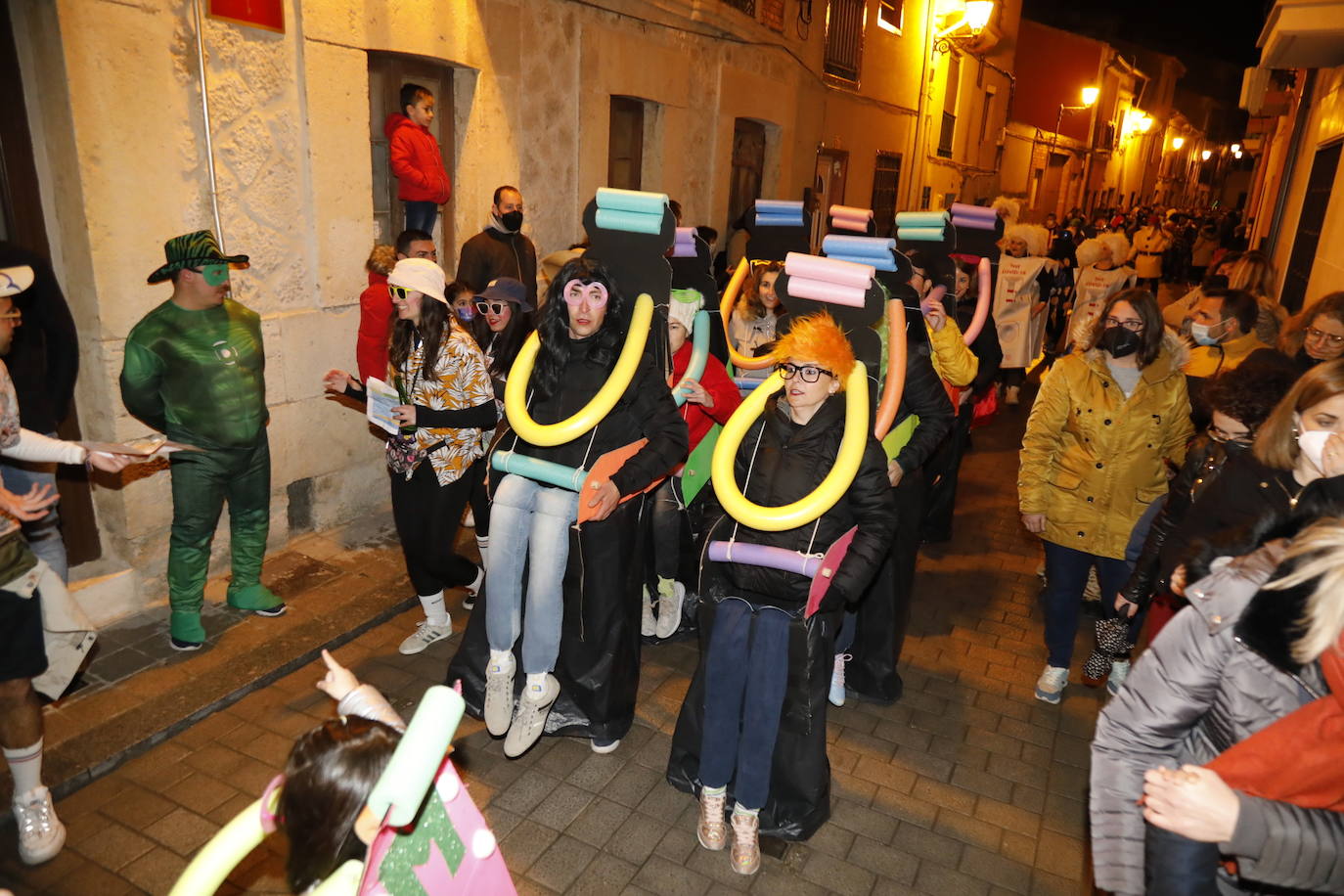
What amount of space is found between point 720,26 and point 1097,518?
7612 millimetres

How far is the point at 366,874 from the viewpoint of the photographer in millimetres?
1749

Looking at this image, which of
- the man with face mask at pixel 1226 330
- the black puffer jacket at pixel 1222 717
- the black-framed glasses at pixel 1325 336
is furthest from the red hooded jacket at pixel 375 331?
the black-framed glasses at pixel 1325 336

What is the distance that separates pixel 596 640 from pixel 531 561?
0.49m

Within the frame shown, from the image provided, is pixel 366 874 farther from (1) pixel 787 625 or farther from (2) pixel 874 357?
(2) pixel 874 357

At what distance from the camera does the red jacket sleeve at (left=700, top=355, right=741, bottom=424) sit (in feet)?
15.5

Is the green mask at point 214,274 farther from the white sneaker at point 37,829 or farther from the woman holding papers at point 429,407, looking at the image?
the white sneaker at point 37,829

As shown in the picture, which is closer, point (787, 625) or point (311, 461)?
point (787, 625)

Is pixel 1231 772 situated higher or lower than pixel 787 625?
higher

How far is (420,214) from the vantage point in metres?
6.57

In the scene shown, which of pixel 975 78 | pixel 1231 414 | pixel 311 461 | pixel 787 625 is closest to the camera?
pixel 787 625

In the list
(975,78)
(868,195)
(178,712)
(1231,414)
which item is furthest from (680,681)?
(975,78)

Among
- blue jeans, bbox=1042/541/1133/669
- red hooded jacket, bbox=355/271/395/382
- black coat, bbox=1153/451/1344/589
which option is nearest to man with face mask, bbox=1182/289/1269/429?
blue jeans, bbox=1042/541/1133/669

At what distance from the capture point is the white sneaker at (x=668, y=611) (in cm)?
500

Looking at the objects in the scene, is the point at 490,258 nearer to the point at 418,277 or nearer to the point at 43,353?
the point at 418,277
